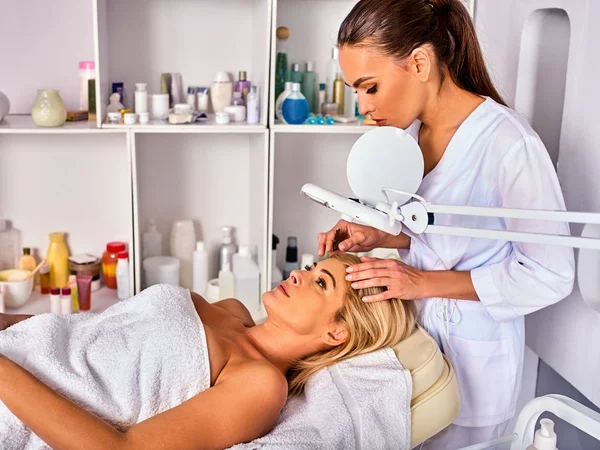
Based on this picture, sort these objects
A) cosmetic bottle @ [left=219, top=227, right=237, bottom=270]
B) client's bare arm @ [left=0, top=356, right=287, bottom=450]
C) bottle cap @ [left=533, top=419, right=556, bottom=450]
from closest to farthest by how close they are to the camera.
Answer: bottle cap @ [left=533, top=419, right=556, bottom=450] → client's bare arm @ [left=0, top=356, right=287, bottom=450] → cosmetic bottle @ [left=219, top=227, right=237, bottom=270]

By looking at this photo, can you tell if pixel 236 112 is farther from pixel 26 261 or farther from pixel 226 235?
pixel 26 261

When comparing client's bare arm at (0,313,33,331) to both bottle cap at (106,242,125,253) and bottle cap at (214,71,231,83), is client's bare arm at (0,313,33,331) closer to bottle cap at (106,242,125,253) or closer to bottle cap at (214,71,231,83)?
bottle cap at (106,242,125,253)

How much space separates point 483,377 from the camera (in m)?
1.55

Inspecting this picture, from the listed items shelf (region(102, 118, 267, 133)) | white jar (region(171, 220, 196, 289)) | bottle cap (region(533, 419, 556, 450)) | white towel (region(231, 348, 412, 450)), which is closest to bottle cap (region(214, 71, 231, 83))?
shelf (region(102, 118, 267, 133))

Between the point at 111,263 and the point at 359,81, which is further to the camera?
the point at 111,263

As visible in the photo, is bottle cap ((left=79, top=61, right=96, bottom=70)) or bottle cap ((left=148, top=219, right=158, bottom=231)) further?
bottle cap ((left=148, top=219, right=158, bottom=231))

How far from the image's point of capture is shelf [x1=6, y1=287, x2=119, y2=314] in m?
2.48

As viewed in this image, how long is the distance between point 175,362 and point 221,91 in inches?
50.9

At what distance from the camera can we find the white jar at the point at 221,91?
97.7 inches

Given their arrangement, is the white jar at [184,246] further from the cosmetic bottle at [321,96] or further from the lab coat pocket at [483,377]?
the lab coat pocket at [483,377]

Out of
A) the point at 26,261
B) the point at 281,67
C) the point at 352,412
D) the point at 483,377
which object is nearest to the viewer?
the point at 352,412

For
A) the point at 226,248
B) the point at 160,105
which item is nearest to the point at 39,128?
the point at 160,105

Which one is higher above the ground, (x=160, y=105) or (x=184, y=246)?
(x=160, y=105)

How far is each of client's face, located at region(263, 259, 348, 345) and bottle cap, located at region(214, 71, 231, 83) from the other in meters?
1.09
